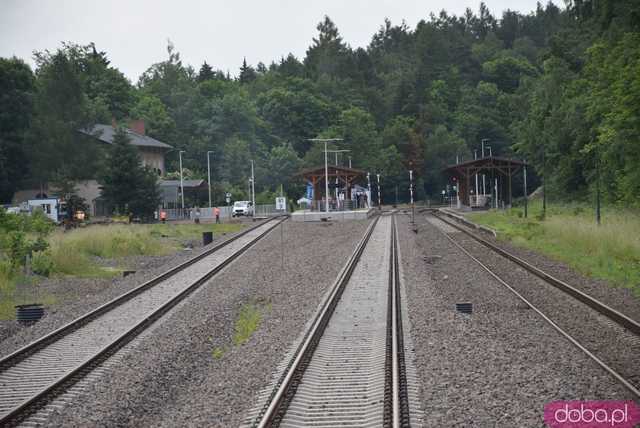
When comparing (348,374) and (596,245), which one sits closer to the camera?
(348,374)

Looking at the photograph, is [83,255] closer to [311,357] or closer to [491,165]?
[311,357]

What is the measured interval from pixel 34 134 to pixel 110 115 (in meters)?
32.1

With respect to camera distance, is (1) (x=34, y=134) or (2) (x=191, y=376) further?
(1) (x=34, y=134)

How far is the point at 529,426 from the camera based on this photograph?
7.74 meters

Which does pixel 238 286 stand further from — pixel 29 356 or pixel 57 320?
pixel 29 356

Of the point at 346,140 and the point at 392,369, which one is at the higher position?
the point at 346,140

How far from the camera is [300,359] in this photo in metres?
11.0

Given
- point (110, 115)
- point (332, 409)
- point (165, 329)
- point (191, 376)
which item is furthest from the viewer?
point (110, 115)

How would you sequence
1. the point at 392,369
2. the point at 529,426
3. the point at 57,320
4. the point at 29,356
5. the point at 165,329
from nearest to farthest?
1. the point at 529,426
2. the point at 392,369
3. the point at 29,356
4. the point at 165,329
5. the point at 57,320

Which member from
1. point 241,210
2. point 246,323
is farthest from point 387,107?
point 246,323

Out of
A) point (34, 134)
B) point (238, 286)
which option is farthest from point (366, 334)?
point (34, 134)

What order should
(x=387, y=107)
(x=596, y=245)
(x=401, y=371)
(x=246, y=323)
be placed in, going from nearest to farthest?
1. (x=401, y=371)
2. (x=246, y=323)
3. (x=596, y=245)
4. (x=387, y=107)

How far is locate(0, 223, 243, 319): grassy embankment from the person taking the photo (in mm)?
20078

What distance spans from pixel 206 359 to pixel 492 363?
4.30 metres
